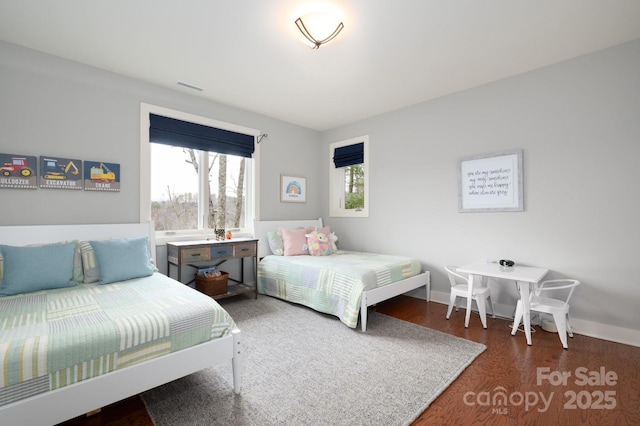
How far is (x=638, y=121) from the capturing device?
253cm

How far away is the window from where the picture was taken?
4.56m

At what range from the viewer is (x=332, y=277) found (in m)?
3.12

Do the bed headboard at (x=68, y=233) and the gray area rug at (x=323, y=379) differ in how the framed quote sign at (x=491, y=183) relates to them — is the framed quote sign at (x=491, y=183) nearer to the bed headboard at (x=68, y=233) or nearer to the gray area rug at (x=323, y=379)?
the gray area rug at (x=323, y=379)

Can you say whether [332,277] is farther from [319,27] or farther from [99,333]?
[319,27]

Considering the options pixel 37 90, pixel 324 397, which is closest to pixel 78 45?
pixel 37 90

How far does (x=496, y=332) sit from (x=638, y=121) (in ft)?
7.19

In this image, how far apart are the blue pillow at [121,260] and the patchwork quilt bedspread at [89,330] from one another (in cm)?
24

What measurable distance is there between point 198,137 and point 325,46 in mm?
2013

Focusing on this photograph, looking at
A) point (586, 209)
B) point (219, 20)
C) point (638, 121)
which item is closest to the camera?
point (219, 20)

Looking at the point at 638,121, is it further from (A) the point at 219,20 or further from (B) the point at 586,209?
(A) the point at 219,20

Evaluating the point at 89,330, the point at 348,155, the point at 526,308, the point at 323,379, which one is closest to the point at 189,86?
the point at 348,155

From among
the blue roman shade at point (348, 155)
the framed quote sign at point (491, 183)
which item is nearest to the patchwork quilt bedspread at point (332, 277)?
the framed quote sign at point (491, 183)

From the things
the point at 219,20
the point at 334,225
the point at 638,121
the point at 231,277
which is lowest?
the point at 231,277

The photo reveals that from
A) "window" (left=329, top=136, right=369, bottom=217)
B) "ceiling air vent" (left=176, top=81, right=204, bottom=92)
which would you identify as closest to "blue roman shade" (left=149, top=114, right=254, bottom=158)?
"ceiling air vent" (left=176, top=81, right=204, bottom=92)
